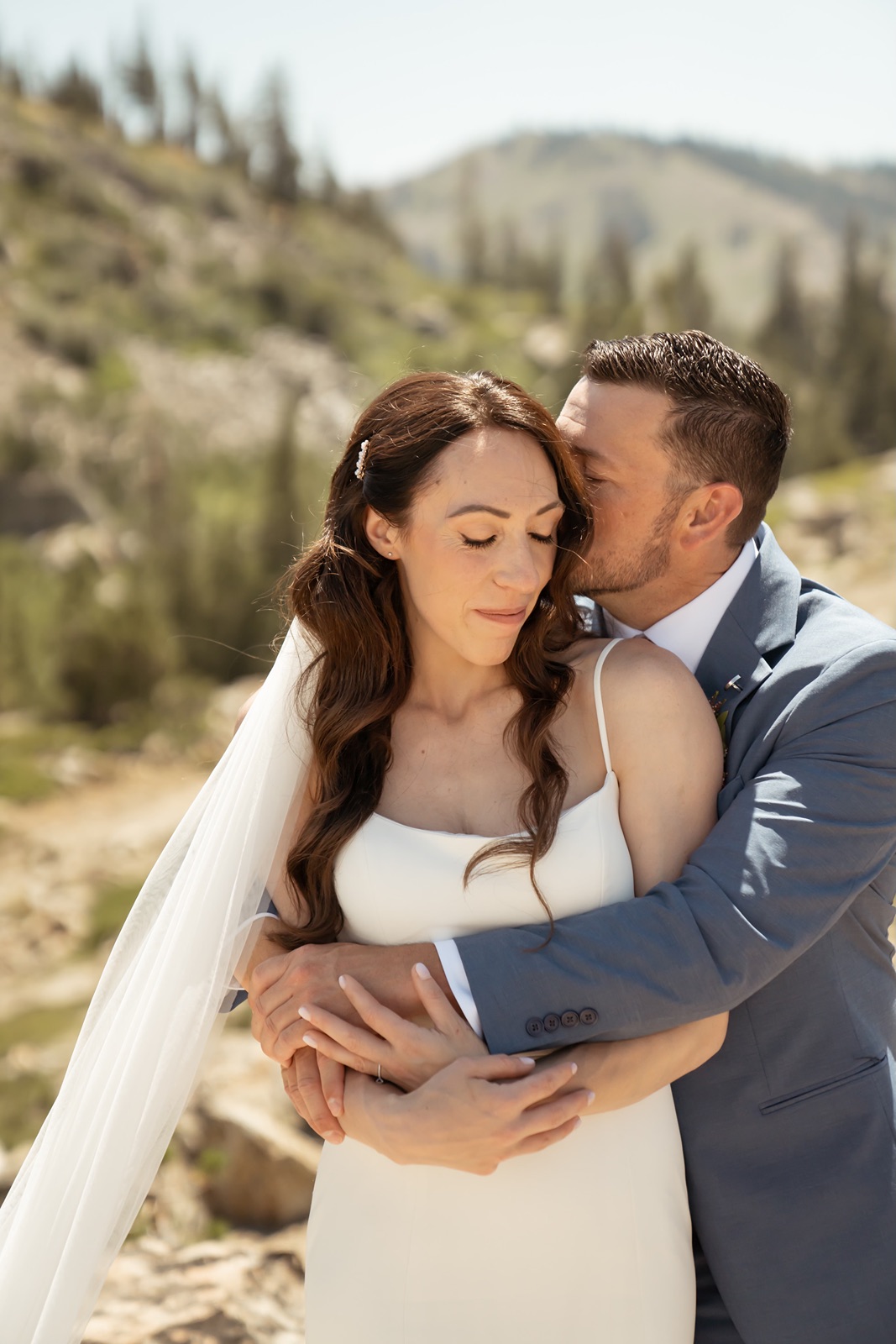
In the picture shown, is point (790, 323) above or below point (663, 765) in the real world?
below

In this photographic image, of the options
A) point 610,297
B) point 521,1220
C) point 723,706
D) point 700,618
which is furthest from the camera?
point 610,297

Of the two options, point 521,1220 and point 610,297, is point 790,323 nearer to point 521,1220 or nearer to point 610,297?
point 610,297

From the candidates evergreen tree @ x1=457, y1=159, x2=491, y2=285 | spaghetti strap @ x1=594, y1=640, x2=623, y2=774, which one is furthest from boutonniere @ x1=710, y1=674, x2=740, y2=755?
evergreen tree @ x1=457, y1=159, x2=491, y2=285

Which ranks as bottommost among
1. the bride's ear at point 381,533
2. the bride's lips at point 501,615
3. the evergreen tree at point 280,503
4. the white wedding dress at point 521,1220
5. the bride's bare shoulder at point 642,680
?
the evergreen tree at point 280,503

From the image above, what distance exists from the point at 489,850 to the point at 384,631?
60cm

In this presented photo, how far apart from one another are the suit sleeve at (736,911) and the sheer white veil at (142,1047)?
0.61m

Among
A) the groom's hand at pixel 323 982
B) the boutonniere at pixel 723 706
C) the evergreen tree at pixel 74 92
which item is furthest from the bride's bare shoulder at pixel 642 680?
the evergreen tree at pixel 74 92

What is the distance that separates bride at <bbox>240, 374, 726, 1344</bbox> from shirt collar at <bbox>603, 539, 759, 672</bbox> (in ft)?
0.68

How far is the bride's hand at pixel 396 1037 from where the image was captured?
209cm

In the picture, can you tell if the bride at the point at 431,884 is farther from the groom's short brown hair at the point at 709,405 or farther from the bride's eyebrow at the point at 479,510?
the groom's short brown hair at the point at 709,405

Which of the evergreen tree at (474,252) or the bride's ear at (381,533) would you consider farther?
the evergreen tree at (474,252)

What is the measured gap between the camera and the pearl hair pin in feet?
8.18

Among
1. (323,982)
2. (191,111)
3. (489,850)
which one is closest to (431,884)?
(489,850)

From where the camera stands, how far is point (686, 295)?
4688 cm
